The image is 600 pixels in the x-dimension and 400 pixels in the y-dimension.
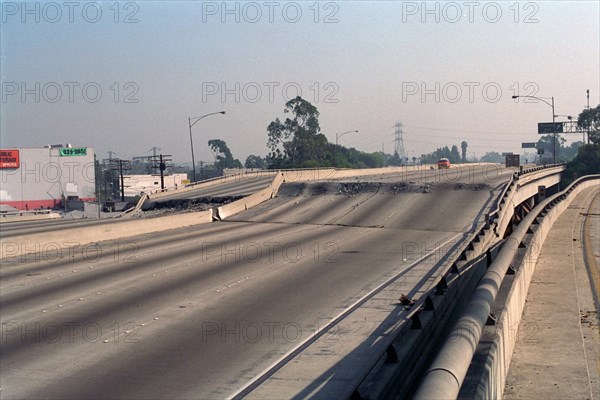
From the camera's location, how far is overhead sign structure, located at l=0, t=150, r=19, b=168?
102562 millimetres

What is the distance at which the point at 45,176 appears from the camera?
355 feet

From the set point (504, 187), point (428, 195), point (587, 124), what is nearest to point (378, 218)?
point (428, 195)

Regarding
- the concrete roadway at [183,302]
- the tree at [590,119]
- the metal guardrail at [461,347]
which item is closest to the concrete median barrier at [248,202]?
the concrete roadway at [183,302]

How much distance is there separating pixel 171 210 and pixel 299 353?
37323 millimetres

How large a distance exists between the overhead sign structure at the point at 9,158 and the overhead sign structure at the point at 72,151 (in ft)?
26.6

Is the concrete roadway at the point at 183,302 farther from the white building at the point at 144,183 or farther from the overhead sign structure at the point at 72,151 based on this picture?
the white building at the point at 144,183

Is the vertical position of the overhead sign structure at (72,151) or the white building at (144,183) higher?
the overhead sign structure at (72,151)

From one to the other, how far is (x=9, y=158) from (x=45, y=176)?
21.2ft

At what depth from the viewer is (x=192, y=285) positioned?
60.8 ft

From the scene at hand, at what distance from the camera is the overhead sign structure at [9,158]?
336 feet
